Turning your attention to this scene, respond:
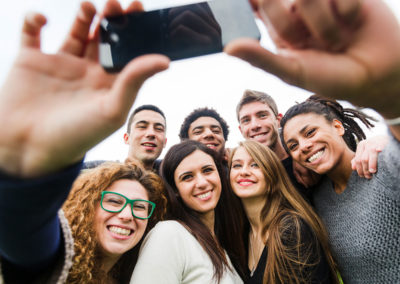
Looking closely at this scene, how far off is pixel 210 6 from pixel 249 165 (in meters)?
2.41

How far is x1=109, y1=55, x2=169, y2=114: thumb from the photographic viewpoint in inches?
31.4

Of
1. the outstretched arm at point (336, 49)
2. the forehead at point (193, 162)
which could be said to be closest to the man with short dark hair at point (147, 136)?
the forehead at point (193, 162)

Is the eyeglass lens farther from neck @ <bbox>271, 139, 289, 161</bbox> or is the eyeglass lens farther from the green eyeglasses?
neck @ <bbox>271, 139, 289, 161</bbox>

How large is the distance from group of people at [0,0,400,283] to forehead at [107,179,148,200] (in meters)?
0.01

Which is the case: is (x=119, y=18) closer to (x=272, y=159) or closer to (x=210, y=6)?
(x=210, y=6)

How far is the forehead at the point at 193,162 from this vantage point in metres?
3.11

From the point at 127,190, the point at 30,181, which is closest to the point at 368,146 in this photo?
the point at 127,190

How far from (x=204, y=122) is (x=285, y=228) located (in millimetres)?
2583

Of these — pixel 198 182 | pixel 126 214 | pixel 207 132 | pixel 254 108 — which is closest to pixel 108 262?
pixel 126 214

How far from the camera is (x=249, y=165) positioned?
10.4ft

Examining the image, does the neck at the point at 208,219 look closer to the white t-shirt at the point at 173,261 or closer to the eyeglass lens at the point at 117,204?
the white t-shirt at the point at 173,261

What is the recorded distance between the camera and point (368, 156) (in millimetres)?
2199

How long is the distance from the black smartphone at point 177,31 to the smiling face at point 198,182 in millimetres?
2198

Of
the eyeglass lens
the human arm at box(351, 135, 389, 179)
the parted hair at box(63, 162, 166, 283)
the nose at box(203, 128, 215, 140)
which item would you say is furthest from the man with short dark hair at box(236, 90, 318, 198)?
→ the eyeglass lens
